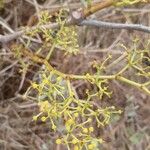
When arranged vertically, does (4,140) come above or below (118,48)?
below

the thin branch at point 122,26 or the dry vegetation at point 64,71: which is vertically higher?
the thin branch at point 122,26

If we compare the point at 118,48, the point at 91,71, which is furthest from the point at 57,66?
the point at 118,48

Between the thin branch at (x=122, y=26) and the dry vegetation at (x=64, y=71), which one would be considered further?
the dry vegetation at (x=64, y=71)

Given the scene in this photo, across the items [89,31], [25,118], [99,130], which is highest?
[89,31]

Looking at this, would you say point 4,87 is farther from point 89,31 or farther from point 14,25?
point 89,31

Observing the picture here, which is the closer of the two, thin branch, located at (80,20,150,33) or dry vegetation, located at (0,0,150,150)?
thin branch, located at (80,20,150,33)

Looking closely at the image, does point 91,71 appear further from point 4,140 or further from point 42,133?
point 4,140

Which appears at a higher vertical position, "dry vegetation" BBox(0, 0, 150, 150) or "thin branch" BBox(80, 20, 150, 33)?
"thin branch" BBox(80, 20, 150, 33)
